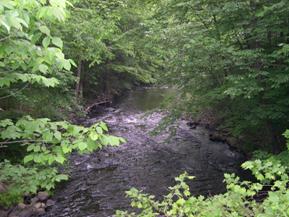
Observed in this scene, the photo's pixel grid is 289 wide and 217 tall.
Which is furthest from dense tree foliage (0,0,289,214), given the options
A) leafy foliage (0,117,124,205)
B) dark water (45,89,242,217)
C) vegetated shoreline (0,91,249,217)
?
dark water (45,89,242,217)

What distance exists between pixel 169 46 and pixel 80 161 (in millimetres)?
5120

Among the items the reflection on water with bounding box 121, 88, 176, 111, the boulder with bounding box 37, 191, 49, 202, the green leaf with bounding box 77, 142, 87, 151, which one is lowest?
the reflection on water with bounding box 121, 88, 176, 111

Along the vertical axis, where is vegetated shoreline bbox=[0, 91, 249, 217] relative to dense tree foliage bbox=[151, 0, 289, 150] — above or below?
below

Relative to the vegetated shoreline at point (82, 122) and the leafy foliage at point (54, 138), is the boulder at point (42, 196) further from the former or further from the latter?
the leafy foliage at point (54, 138)

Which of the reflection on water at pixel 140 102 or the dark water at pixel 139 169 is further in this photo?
the reflection on water at pixel 140 102

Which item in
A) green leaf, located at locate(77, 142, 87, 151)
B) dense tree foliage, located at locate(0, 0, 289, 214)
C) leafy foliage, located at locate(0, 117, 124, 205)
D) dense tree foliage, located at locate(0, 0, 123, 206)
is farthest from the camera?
dense tree foliage, located at locate(0, 0, 289, 214)

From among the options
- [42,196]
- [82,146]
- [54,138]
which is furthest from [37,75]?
[42,196]

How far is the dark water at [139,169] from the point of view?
9215 mm

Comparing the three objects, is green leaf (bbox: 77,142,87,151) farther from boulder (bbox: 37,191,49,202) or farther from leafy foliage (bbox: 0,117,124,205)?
boulder (bbox: 37,191,49,202)

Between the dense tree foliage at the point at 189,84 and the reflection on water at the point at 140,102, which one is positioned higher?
the dense tree foliage at the point at 189,84

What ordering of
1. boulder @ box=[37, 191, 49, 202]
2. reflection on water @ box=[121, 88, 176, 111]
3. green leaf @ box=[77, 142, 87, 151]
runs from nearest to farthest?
green leaf @ box=[77, 142, 87, 151]
boulder @ box=[37, 191, 49, 202]
reflection on water @ box=[121, 88, 176, 111]

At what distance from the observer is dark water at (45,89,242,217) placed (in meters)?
9.21

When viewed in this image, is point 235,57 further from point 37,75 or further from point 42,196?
point 42,196

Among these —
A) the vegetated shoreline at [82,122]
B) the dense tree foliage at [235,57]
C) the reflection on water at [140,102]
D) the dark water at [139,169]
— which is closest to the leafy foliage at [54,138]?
the dense tree foliage at [235,57]
